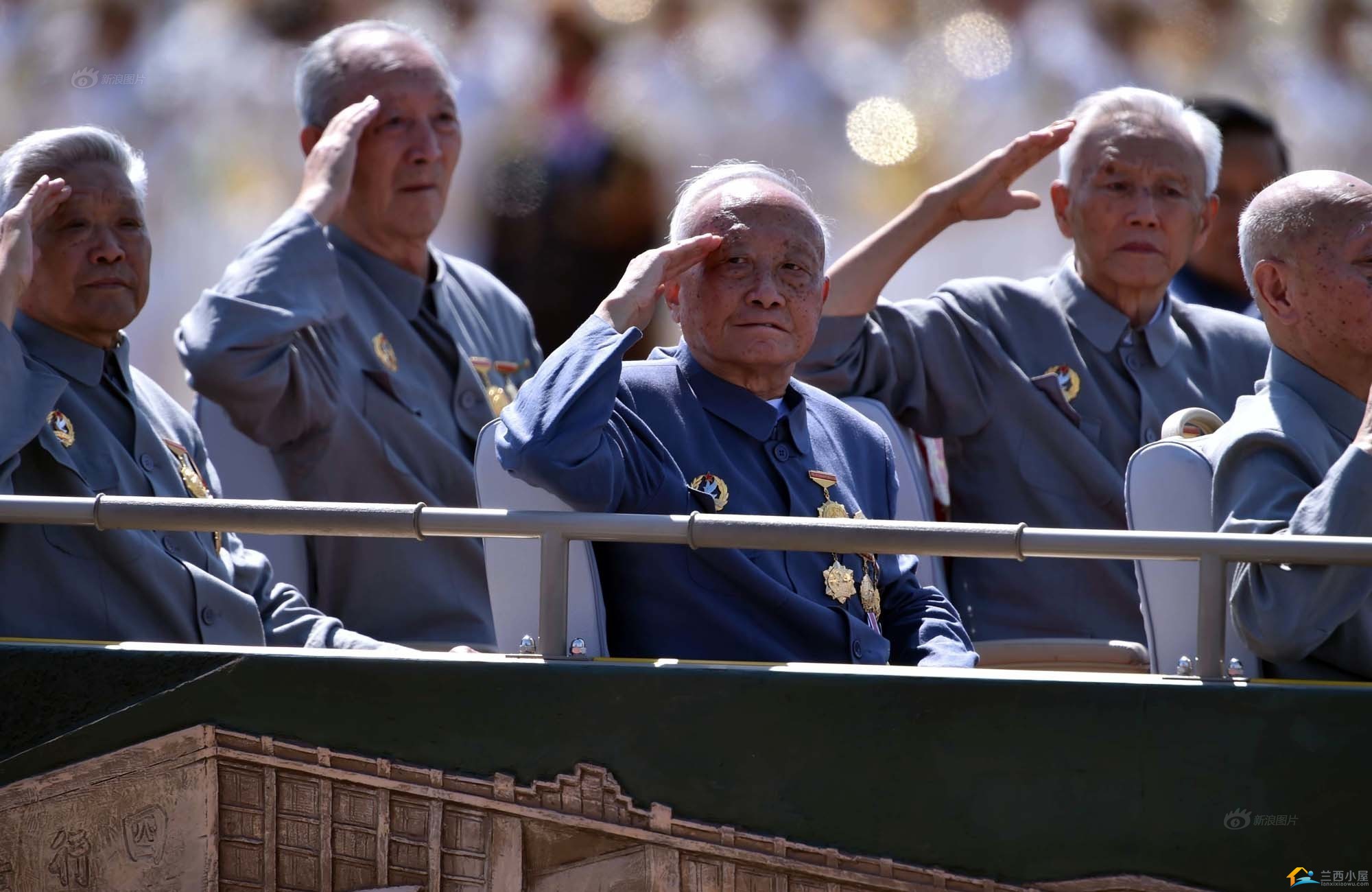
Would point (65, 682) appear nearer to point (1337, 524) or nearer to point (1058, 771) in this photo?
point (1058, 771)

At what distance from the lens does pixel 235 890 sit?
260 centimetres

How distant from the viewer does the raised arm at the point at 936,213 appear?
12.4 ft

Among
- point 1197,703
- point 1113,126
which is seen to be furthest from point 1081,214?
point 1197,703

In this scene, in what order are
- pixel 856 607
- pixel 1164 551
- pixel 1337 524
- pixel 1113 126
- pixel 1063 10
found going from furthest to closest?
pixel 1063 10
pixel 1113 126
pixel 856 607
pixel 1337 524
pixel 1164 551

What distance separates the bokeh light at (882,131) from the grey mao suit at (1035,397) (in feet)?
5.35

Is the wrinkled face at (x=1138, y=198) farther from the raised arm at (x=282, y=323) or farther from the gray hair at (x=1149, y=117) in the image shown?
the raised arm at (x=282, y=323)

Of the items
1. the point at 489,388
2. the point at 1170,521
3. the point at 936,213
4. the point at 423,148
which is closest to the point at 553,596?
the point at 1170,521

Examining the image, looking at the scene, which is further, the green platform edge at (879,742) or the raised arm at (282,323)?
the raised arm at (282,323)

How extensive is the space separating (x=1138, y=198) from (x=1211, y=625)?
5.51 feet

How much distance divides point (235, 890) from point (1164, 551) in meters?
1.35

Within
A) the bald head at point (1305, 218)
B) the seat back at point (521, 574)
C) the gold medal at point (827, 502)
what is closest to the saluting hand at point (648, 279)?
the seat back at point (521, 574)

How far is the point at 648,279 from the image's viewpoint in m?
2.93

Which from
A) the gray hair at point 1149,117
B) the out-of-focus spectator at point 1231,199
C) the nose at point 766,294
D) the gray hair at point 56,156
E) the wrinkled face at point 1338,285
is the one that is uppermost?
the out-of-focus spectator at point 1231,199

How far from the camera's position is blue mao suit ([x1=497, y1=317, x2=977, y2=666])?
274 centimetres
